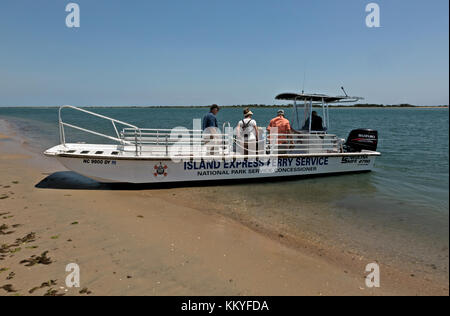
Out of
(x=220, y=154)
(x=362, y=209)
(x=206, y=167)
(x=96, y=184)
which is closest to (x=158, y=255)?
(x=206, y=167)

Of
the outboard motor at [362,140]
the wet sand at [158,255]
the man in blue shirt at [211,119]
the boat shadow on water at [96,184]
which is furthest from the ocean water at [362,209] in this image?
the man in blue shirt at [211,119]

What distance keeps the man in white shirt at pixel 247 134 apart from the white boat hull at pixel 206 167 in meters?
0.46

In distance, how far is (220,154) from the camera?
9141mm

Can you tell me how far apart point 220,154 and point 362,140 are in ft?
20.7

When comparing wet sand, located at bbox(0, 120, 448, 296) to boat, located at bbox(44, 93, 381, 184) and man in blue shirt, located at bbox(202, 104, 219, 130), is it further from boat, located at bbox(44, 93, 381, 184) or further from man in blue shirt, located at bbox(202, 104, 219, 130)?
man in blue shirt, located at bbox(202, 104, 219, 130)

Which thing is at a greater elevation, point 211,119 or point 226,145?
point 211,119

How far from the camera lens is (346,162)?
35.1 ft

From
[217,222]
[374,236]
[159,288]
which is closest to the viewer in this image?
[159,288]

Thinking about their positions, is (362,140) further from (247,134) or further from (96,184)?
(96,184)

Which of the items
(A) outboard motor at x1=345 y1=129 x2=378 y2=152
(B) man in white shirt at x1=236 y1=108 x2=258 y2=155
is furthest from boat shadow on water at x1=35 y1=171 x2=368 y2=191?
(A) outboard motor at x1=345 y1=129 x2=378 y2=152

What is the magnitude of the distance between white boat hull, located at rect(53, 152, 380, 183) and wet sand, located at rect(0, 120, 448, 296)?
3.55 ft

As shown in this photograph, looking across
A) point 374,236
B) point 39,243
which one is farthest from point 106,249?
point 374,236
